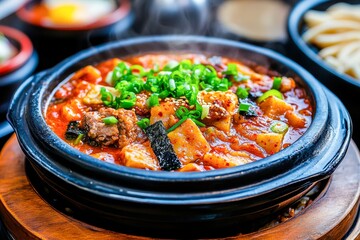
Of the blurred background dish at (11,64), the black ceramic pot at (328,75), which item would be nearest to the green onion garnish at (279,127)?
the black ceramic pot at (328,75)

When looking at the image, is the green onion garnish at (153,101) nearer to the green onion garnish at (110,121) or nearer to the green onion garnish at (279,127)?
the green onion garnish at (110,121)

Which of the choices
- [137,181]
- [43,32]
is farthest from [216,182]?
[43,32]

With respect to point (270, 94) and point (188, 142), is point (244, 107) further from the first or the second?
point (188, 142)

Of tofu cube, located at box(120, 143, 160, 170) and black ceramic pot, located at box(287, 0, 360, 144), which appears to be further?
black ceramic pot, located at box(287, 0, 360, 144)

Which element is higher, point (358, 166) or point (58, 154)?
point (58, 154)

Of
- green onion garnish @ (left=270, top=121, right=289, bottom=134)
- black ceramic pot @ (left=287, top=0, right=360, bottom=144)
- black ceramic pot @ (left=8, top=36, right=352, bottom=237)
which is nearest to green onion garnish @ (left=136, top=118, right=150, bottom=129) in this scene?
black ceramic pot @ (left=8, top=36, right=352, bottom=237)

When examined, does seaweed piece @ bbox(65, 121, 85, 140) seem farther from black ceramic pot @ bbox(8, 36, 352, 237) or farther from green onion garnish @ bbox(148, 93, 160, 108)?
green onion garnish @ bbox(148, 93, 160, 108)

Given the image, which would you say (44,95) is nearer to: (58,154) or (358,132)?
(58,154)
